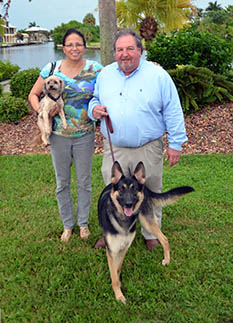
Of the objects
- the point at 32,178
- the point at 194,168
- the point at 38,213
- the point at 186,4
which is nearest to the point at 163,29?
the point at 186,4

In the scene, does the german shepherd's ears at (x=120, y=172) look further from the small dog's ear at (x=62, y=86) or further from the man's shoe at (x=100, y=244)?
the man's shoe at (x=100, y=244)

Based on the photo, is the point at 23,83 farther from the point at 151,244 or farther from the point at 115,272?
the point at 115,272

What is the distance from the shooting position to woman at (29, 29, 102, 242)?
3252 mm

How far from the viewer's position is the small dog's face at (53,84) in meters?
3.15

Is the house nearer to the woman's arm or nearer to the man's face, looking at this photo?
the woman's arm

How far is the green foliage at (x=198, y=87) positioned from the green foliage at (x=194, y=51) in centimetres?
48

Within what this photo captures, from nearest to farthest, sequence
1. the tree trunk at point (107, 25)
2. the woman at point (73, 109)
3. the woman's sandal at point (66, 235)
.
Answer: the woman at point (73, 109)
the woman's sandal at point (66, 235)
the tree trunk at point (107, 25)

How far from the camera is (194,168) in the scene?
609cm

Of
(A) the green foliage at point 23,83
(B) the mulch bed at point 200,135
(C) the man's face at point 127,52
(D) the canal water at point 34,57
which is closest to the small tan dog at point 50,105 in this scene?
(C) the man's face at point 127,52

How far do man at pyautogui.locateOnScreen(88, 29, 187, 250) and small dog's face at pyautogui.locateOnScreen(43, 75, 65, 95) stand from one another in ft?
1.19

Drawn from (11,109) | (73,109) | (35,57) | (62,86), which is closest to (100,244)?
(73,109)

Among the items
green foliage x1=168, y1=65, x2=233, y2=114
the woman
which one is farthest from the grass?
green foliage x1=168, y1=65, x2=233, y2=114

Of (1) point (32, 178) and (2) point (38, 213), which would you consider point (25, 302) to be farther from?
(1) point (32, 178)

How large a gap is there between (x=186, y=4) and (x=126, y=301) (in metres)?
14.6
